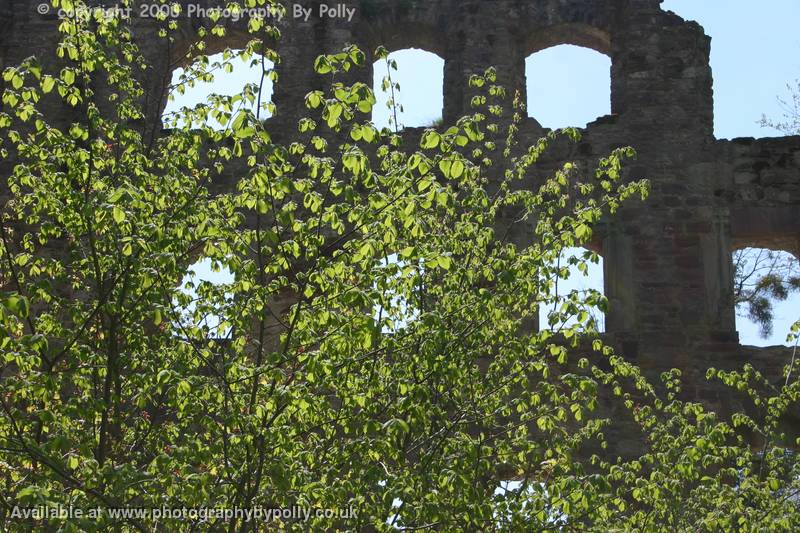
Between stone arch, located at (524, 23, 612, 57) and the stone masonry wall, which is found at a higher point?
stone arch, located at (524, 23, 612, 57)

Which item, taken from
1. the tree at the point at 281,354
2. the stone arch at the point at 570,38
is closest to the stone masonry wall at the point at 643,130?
the stone arch at the point at 570,38

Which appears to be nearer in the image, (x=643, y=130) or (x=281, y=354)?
(x=281, y=354)

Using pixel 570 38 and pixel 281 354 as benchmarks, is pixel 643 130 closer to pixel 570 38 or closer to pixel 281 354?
pixel 570 38

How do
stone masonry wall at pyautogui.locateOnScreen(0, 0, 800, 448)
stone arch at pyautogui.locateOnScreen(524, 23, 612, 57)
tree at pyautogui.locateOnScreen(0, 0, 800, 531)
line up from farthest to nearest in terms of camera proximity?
stone arch at pyautogui.locateOnScreen(524, 23, 612, 57) < stone masonry wall at pyautogui.locateOnScreen(0, 0, 800, 448) < tree at pyautogui.locateOnScreen(0, 0, 800, 531)

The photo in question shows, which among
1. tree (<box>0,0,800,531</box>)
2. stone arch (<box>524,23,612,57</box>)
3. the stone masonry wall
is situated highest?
stone arch (<box>524,23,612,57</box>)

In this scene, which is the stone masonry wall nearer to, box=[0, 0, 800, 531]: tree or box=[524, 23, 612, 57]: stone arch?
box=[524, 23, 612, 57]: stone arch

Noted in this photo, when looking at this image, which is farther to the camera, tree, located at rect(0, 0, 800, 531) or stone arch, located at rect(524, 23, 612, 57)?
stone arch, located at rect(524, 23, 612, 57)

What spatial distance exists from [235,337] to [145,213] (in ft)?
3.13

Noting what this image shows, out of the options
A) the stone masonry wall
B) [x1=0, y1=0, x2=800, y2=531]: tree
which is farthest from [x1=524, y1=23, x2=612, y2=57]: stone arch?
[x1=0, y1=0, x2=800, y2=531]: tree

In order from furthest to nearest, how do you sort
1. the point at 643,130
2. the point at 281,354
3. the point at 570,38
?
the point at 570,38 < the point at 643,130 < the point at 281,354

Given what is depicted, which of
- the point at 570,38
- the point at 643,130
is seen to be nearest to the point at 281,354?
the point at 643,130

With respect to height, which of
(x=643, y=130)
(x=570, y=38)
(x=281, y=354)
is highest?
(x=570, y=38)

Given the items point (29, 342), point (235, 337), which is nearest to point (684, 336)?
point (235, 337)

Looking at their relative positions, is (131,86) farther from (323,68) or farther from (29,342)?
(29,342)
